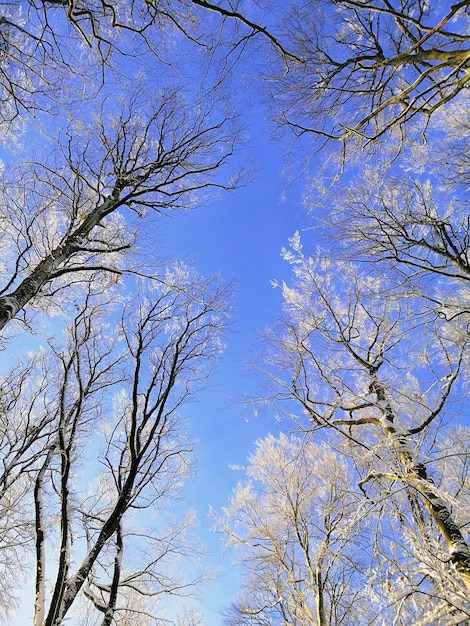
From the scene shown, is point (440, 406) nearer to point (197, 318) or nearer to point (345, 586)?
point (197, 318)

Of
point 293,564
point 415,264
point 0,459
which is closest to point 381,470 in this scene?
point 415,264

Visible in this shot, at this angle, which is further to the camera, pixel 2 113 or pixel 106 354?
pixel 106 354

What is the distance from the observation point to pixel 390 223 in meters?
5.46

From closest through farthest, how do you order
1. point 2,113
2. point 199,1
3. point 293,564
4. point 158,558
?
point 199,1 → point 2,113 → point 158,558 → point 293,564

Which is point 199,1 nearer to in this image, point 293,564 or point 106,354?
point 106,354

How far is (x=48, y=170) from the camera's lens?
514 centimetres

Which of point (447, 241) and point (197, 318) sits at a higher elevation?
point (447, 241)

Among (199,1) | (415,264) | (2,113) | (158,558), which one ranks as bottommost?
(158,558)

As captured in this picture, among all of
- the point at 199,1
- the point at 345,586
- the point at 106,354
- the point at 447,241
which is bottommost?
the point at 345,586

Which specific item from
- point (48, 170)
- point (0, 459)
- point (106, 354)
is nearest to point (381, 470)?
point (106, 354)

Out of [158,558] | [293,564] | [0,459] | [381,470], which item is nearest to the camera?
[381,470]

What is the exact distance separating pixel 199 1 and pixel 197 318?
Result: 14.4 ft

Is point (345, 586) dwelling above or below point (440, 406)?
below

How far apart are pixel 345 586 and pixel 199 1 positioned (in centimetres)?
1069
